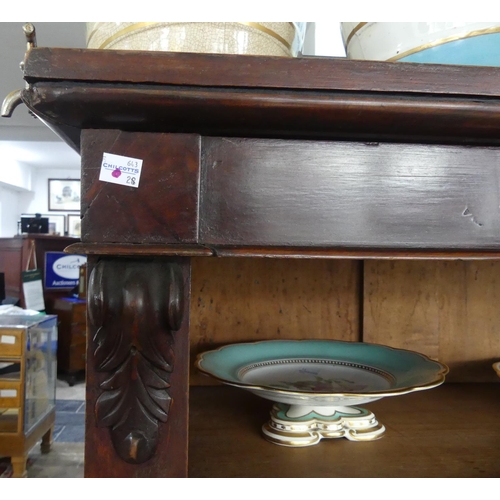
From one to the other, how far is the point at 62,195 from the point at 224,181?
22.9 feet

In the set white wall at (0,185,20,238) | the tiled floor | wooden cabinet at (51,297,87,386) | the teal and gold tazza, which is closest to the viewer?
the teal and gold tazza

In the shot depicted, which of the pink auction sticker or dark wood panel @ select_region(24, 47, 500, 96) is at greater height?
dark wood panel @ select_region(24, 47, 500, 96)

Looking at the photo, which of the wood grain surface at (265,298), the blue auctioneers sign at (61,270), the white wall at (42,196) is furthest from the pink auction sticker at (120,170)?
the white wall at (42,196)

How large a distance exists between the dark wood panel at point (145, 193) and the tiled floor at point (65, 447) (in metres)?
2.14

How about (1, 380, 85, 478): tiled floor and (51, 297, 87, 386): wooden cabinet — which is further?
(51, 297, 87, 386): wooden cabinet

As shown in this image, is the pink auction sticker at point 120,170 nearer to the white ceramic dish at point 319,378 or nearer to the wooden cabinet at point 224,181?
the wooden cabinet at point 224,181

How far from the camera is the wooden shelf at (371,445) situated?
0.45 m

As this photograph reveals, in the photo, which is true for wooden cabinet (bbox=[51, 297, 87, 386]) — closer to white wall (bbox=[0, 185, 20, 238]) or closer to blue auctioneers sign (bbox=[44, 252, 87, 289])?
blue auctioneers sign (bbox=[44, 252, 87, 289])

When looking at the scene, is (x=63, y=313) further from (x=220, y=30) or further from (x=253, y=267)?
(x=220, y=30)

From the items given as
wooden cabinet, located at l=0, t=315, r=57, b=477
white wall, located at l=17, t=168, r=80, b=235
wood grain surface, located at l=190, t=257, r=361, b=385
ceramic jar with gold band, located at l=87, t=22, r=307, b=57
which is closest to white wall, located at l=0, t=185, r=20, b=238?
white wall, located at l=17, t=168, r=80, b=235

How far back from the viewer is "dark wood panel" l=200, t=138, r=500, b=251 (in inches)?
13.9

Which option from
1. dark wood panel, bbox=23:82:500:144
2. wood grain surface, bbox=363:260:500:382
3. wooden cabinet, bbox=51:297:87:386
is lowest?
wooden cabinet, bbox=51:297:87:386

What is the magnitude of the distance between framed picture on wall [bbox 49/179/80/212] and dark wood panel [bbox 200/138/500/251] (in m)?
6.88

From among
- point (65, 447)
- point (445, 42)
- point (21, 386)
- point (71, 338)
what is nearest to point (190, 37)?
point (445, 42)
